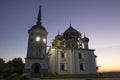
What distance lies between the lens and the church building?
31.4 meters

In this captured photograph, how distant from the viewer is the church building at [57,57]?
31408mm

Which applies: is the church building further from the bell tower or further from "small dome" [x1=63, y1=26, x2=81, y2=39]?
"small dome" [x1=63, y1=26, x2=81, y2=39]

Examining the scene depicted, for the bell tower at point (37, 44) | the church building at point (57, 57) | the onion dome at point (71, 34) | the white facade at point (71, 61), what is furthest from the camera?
the onion dome at point (71, 34)

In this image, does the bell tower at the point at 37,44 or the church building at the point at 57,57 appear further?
the bell tower at the point at 37,44

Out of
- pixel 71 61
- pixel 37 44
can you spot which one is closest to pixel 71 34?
pixel 71 61

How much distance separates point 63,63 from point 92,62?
9.98 metres

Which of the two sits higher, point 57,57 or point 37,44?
point 37,44

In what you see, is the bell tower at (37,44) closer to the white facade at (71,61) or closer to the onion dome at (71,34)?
the white facade at (71,61)

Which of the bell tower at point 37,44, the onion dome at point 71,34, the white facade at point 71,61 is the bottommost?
the white facade at point 71,61

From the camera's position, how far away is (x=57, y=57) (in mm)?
33562

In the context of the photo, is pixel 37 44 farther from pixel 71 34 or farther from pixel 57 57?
pixel 71 34

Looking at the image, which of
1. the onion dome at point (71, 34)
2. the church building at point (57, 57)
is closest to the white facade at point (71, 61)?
the church building at point (57, 57)

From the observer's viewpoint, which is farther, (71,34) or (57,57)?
(71,34)

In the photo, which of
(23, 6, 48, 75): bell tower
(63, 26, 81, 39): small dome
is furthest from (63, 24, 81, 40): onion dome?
(23, 6, 48, 75): bell tower
